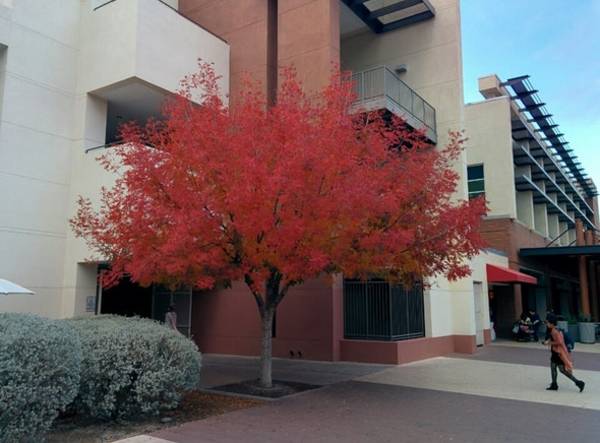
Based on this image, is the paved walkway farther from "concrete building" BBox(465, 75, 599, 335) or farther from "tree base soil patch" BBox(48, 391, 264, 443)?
"concrete building" BBox(465, 75, 599, 335)

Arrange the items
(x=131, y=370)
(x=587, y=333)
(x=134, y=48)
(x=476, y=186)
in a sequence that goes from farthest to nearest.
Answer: (x=476, y=186), (x=587, y=333), (x=134, y=48), (x=131, y=370)

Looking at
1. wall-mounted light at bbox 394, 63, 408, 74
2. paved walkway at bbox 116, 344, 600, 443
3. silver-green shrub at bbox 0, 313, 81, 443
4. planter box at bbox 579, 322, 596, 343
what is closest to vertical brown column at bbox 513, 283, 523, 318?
planter box at bbox 579, 322, 596, 343

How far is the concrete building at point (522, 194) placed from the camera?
2723 centimetres

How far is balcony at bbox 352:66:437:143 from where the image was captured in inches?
669

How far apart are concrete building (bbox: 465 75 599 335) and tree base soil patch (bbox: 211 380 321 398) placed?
46.2 feet

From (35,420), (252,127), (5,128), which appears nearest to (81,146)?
(5,128)

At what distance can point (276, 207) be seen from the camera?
10133mm

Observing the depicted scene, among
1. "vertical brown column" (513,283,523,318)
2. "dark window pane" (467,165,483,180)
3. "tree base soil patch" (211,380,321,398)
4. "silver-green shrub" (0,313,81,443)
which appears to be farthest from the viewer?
"dark window pane" (467,165,483,180)

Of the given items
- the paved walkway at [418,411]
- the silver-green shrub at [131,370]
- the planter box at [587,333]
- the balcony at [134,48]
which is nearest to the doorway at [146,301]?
the paved walkway at [418,411]

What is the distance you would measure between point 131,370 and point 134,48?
11145mm

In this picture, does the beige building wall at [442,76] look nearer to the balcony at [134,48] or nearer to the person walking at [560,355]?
the person walking at [560,355]

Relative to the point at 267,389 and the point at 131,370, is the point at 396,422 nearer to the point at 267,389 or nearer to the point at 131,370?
the point at 267,389

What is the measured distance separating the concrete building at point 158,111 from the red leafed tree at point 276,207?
5340 mm

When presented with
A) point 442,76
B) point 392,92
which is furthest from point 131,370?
point 442,76
